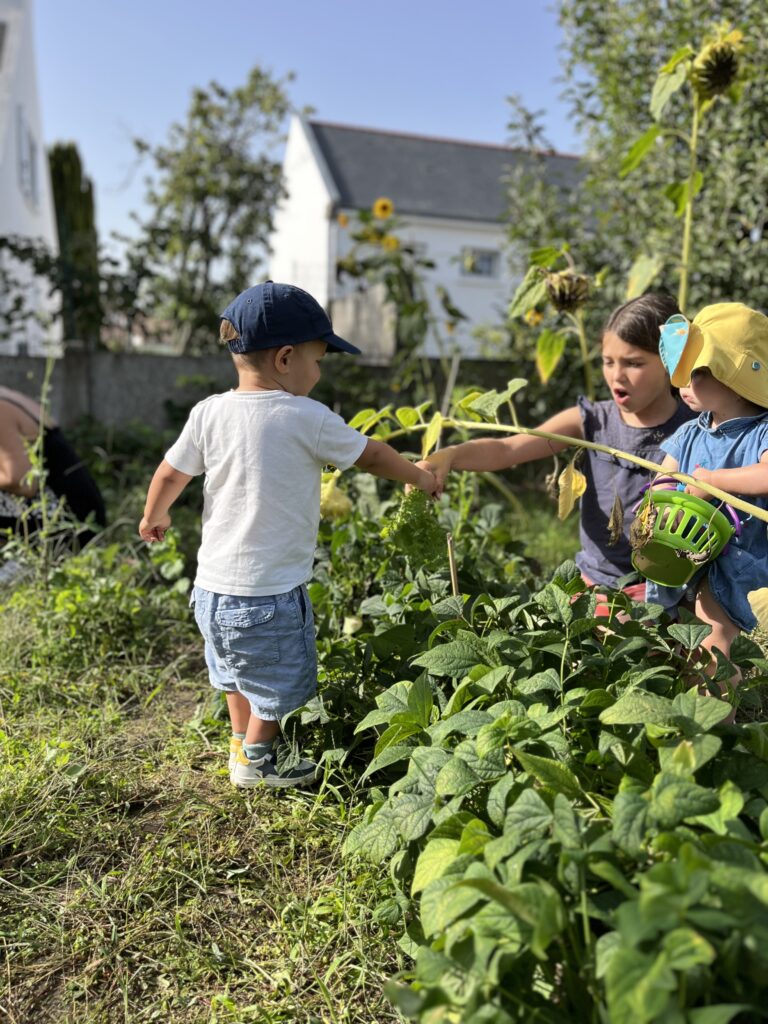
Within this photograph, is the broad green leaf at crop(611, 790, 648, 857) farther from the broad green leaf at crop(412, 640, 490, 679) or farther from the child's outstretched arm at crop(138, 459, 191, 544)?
the child's outstretched arm at crop(138, 459, 191, 544)

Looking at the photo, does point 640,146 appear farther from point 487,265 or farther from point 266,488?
point 487,265

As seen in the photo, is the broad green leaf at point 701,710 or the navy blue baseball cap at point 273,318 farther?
the navy blue baseball cap at point 273,318

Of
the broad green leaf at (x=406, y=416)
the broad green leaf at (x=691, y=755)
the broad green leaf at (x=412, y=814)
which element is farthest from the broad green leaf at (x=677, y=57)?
the broad green leaf at (x=412, y=814)

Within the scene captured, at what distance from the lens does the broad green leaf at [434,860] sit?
4.32 feet

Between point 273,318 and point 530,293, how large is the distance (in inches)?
47.2

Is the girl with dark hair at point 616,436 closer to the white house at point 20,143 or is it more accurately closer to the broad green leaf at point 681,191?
the broad green leaf at point 681,191

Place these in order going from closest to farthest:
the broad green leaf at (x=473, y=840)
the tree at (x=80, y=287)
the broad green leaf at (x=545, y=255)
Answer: the broad green leaf at (x=473, y=840), the broad green leaf at (x=545, y=255), the tree at (x=80, y=287)

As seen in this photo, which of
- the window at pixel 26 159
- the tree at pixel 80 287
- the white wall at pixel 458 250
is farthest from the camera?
the white wall at pixel 458 250

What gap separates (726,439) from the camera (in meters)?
1.99

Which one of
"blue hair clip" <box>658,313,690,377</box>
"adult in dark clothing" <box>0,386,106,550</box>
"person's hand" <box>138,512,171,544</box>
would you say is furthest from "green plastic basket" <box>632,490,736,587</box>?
"adult in dark clothing" <box>0,386,106,550</box>

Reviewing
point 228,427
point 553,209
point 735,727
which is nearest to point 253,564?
point 228,427

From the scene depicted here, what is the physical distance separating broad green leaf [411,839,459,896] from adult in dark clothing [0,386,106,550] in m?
2.20

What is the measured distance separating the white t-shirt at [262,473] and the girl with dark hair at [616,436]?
0.35m

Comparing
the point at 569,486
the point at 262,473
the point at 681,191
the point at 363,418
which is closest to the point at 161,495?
the point at 262,473
